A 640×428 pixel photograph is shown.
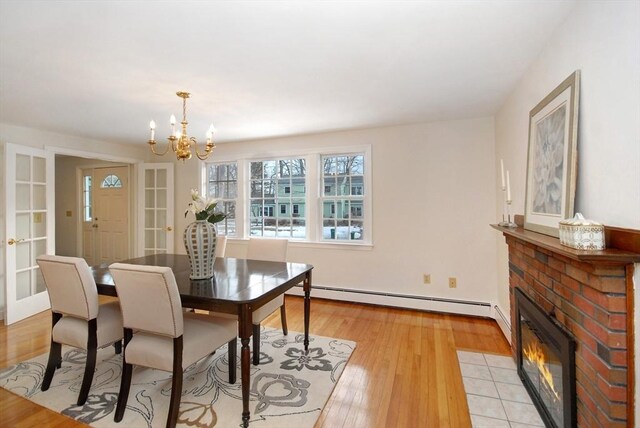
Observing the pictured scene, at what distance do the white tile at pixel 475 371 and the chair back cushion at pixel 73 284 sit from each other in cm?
263

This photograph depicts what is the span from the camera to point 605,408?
1.13 m

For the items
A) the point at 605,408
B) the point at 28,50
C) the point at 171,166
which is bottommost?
the point at 605,408

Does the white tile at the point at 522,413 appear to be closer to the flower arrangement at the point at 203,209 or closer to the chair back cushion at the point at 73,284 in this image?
the flower arrangement at the point at 203,209

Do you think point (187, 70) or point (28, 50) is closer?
point (28, 50)

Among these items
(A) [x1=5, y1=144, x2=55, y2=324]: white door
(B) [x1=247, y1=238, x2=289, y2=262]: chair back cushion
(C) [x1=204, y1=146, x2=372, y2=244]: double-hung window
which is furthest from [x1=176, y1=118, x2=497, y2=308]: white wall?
(A) [x1=5, y1=144, x2=55, y2=324]: white door

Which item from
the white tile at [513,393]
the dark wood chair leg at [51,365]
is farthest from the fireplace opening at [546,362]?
the dark wood chair leg at [51,365]

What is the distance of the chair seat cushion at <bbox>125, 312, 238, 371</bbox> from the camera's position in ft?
5.48

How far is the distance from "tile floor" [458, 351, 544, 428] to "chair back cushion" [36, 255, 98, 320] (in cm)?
244

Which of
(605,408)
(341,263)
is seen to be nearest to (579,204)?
(605,408)

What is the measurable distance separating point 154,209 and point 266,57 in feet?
12.4

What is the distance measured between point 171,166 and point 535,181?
4.73m

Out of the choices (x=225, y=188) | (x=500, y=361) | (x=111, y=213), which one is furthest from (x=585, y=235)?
(x=111, y=213)

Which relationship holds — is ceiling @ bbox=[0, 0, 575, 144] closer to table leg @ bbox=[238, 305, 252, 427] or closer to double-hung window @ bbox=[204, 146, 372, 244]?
double-hung window @ bbox=[204, 146, 372, 244]

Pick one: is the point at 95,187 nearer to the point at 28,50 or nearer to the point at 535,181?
the point at 28,50
